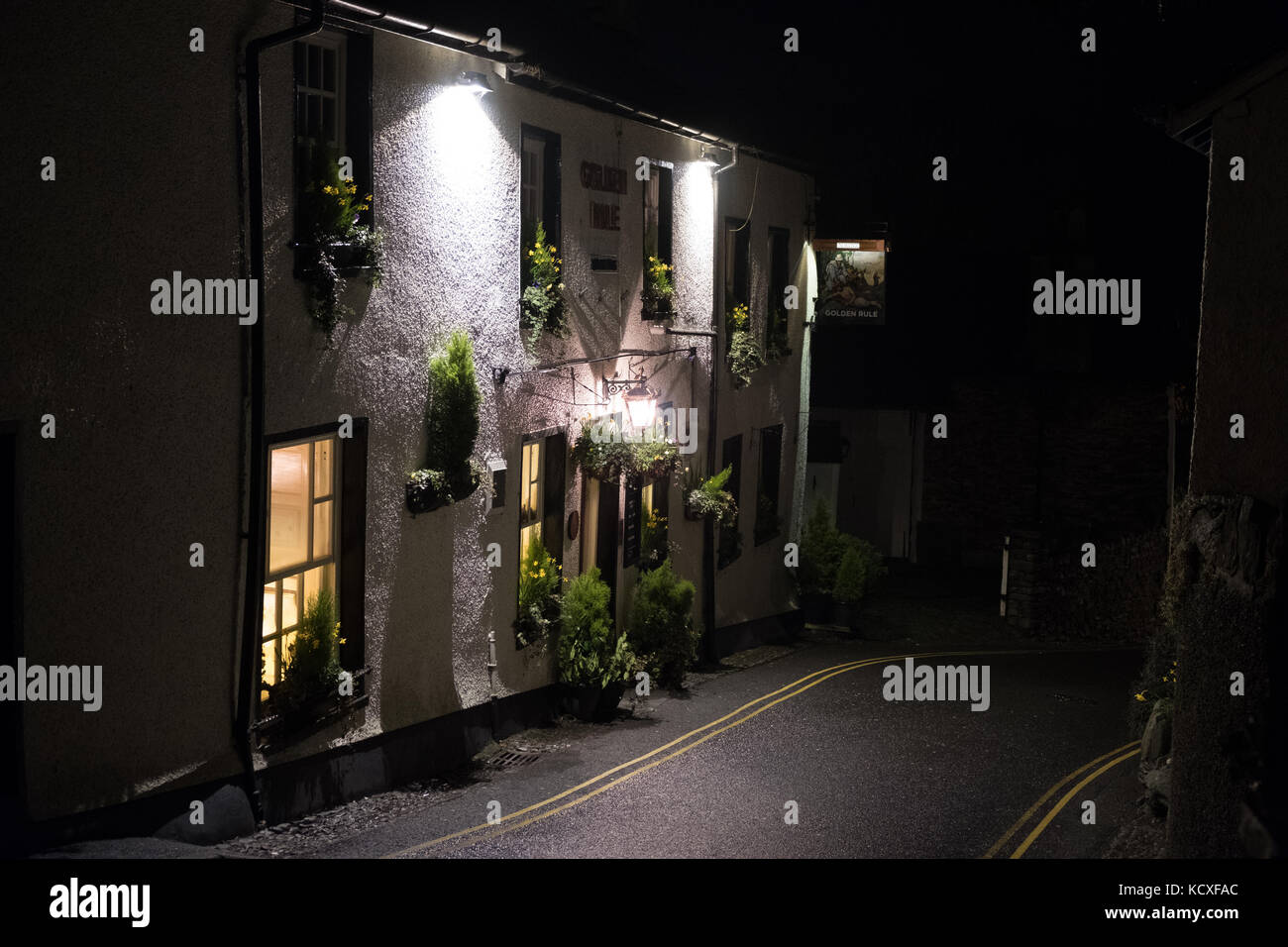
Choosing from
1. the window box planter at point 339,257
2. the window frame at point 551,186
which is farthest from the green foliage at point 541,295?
the window box planter at point 339,257

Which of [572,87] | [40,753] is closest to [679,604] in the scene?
[572,87]

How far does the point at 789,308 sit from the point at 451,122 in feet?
39.6

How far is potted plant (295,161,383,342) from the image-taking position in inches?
407

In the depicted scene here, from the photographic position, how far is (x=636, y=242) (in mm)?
17062

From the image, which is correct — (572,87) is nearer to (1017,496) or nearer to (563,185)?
(563,185)

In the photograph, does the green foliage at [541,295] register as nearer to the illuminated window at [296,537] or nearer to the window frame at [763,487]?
the illuminated window at [296,537]

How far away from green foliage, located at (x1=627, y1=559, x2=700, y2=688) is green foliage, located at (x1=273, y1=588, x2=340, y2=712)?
6.47 metres

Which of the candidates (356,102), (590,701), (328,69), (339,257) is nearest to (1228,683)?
(339,257)

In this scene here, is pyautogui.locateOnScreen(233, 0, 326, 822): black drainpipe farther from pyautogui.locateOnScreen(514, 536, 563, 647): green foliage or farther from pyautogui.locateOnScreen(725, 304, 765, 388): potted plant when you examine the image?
pyautogui.locateOnScreen(725, 304, 765, 388): potted plant

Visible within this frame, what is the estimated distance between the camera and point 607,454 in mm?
15617

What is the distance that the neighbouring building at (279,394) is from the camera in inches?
321

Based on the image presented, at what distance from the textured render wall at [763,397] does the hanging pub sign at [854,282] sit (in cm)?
48

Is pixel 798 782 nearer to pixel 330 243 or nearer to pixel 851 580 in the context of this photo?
pixel 330 243

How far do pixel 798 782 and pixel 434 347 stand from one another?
17.5 ft
